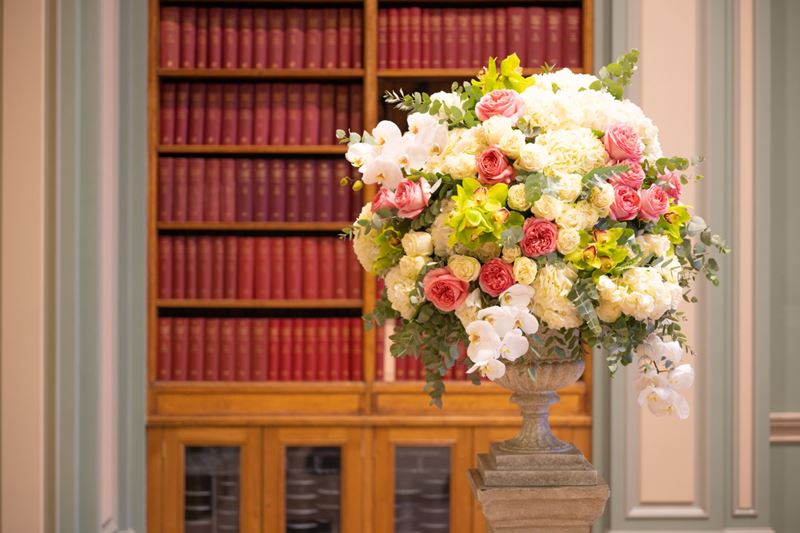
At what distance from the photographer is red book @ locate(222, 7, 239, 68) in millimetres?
3168

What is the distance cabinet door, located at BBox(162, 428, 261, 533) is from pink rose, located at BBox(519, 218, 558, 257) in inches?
81.7

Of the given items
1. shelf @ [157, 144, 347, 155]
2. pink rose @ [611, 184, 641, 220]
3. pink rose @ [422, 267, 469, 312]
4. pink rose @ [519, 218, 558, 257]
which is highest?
shelf @ [157, 144, 347, 155]

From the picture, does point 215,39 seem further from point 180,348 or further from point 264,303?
point 180,348

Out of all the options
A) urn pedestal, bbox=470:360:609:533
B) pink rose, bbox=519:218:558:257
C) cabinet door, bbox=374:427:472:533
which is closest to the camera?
pink rose, bbox=519:218:558:257

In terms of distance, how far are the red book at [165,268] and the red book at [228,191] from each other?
22 centimetres

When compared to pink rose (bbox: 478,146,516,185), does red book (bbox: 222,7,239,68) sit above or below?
above

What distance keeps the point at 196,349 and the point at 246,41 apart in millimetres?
1131

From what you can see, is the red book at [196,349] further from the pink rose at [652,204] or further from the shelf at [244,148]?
the pink rose at [652,204]

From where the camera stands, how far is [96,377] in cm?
263

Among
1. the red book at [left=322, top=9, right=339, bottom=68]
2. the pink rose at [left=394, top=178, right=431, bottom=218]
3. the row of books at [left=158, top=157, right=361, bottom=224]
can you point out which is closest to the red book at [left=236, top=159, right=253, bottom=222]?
the row of books at [left=158, top=157, right=361, bottom=224]

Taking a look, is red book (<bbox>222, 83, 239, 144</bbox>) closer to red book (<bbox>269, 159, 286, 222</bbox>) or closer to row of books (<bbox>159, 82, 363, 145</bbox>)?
row of books (<bbox>159, 82, 363, 145</bbox>)

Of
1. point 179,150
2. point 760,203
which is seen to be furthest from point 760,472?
point 179,150

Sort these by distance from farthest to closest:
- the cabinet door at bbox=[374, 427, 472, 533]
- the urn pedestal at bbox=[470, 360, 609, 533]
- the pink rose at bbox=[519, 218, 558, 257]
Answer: the cabinet door at bbox=[374, 427, 472, 533], the urn pedestal at bbox=[470, 360, 609, 533], the pink rose at bbox=[519, 218, 558, 257]

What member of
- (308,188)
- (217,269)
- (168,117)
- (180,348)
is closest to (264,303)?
(217,269)
